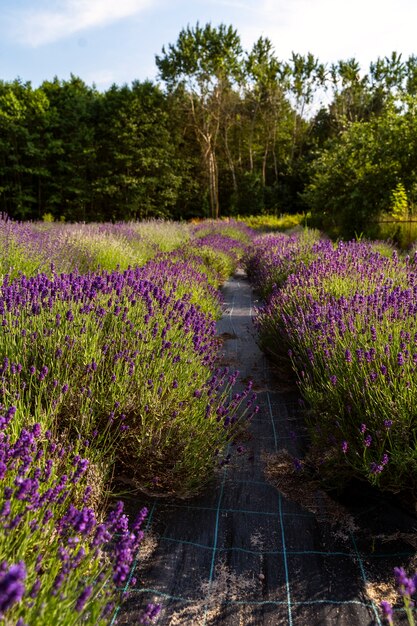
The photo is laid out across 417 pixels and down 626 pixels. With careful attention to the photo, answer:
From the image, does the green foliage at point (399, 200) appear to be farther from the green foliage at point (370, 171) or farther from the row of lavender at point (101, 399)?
the row of lavender at point (101, 399)

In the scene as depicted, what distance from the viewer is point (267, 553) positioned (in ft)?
7.08

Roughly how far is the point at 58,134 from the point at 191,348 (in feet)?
85.5

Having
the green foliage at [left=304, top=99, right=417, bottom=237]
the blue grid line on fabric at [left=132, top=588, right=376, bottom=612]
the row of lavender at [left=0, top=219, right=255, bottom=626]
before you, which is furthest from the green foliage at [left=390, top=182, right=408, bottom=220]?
the blue grid line on fabric at [left=132, top=588, right=376, bottom=612]

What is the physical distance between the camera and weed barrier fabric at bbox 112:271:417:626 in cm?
183

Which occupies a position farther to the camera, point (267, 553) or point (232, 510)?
point (232, 510)

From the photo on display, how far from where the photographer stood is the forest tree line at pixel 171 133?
975 inches

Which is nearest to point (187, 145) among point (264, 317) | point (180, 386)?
point (264, 317)

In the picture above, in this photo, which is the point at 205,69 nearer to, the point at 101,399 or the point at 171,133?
the point at 171,133

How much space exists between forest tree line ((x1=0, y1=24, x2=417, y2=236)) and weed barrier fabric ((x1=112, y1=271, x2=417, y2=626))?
68.0 feet

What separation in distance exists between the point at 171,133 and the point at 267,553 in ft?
94.9

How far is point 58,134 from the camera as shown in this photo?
25656 mm

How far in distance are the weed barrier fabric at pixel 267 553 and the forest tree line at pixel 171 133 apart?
20712 mm

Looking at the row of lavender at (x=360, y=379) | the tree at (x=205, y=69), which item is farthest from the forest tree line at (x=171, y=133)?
the row of lavender at (x=360, y=379)

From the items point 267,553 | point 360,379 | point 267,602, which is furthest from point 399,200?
point 267,602
